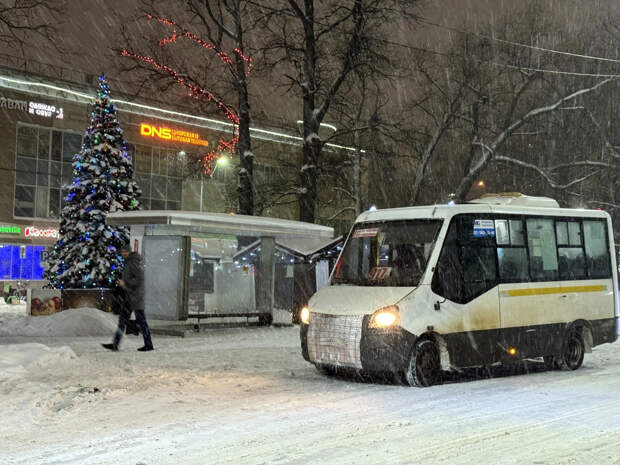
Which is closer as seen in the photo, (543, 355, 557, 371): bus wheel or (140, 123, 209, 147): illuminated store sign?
(543, 355, 557, 371): bus wheel

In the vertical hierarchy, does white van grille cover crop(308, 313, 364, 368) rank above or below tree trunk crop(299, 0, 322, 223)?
below

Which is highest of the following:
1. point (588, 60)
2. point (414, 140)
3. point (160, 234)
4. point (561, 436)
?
point (588, 60)

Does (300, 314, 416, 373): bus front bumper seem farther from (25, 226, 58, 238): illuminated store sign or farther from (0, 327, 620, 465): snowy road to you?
(25, 226, 58, 238): illuminated store sign

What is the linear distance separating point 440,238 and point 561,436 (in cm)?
407

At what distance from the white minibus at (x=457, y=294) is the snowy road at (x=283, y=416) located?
45 centimetres

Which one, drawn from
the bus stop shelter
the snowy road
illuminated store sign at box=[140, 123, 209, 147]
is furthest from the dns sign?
the snowy road

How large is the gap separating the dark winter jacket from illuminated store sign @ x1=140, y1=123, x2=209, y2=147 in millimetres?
38413

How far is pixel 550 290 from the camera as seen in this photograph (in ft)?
39.3

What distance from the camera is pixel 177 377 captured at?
1038cm

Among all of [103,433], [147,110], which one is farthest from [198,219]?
[147,110]

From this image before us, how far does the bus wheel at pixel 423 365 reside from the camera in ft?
32.6

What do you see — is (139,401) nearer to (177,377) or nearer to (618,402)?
(177,377)

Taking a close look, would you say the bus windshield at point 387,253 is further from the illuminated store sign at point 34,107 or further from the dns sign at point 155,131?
the dns sign at point 155,131

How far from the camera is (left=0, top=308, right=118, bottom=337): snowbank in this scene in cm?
1709
